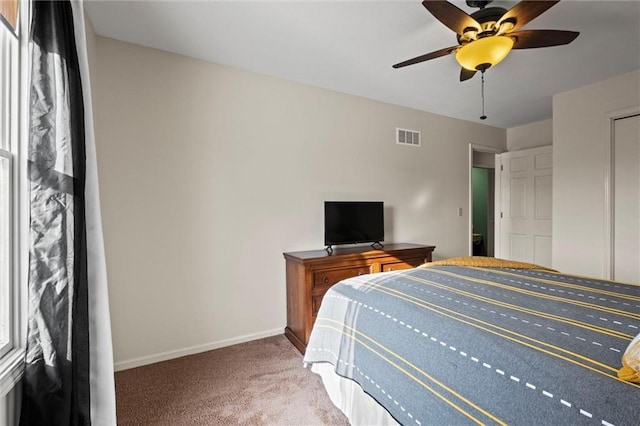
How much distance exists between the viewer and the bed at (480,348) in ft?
2.51

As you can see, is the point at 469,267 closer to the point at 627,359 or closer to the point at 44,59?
the point at 627,359

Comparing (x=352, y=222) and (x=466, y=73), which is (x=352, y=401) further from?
(x=466, y=73)

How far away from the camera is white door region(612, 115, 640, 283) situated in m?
2.93

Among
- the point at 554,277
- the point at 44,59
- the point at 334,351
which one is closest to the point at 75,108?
the point at 44,59

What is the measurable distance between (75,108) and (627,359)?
1945 millimetres

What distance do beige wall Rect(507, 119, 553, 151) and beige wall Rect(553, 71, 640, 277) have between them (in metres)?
0.84

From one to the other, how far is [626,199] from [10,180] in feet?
15.3

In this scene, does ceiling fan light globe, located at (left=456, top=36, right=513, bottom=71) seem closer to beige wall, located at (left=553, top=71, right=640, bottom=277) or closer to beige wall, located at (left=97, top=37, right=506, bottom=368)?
beige wall, located at (left=97, top=37, right=506, bottom=368)

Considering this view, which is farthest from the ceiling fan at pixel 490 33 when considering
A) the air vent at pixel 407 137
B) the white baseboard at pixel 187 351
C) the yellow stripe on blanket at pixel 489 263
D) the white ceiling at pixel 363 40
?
the white baseboard at pixel 187 351

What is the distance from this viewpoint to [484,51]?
5.56 ft

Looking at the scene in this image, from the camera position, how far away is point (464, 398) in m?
0.93

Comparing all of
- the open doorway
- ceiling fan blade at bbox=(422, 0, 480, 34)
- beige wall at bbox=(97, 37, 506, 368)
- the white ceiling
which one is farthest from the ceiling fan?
the open doorway

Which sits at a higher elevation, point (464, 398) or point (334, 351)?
point (464, 398)

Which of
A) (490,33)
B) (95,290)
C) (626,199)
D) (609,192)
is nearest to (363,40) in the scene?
(490,33)
